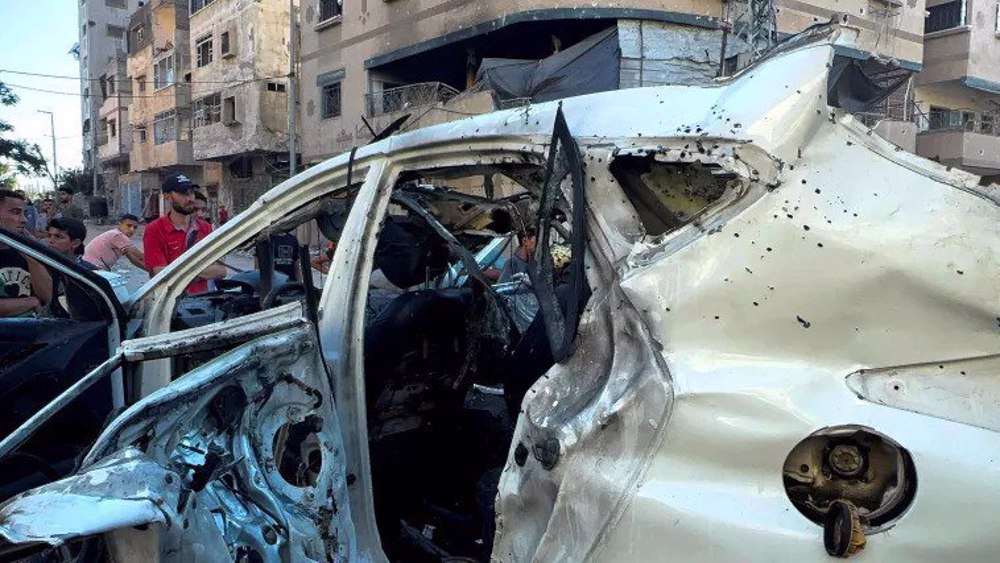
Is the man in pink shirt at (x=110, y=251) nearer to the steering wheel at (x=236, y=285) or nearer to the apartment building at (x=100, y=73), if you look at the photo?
the steering wheel at (x=236, y=285)

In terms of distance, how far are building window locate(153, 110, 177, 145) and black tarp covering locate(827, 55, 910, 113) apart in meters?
37.7

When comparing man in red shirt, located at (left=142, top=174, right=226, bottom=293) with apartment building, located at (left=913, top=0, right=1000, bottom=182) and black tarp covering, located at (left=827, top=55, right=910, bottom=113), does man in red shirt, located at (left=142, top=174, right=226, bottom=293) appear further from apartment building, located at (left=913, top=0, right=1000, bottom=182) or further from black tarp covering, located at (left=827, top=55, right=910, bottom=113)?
apartment building, located at (left=913, top=0, right=1000, bottom=182)

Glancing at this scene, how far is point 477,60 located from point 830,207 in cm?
1866

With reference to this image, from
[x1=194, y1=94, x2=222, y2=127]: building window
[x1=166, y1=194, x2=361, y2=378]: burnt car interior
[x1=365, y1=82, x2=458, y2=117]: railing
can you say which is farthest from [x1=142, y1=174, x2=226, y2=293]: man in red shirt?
[x1=194, y1=94, x2=222, y2=127]: building window

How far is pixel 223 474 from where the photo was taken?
1.81 m

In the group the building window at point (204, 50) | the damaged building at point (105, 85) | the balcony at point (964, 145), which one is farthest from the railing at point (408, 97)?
the damaged building at point (105, 85)

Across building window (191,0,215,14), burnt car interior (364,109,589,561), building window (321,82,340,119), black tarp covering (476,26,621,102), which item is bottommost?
burnt car interior (364,109,589,561)

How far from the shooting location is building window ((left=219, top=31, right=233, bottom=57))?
95.3ft

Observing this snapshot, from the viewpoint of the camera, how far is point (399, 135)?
2.31 m

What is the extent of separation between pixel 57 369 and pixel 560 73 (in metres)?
11.4

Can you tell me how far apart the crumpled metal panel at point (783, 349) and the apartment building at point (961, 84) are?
23.6 metres

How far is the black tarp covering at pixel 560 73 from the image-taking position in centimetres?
1309

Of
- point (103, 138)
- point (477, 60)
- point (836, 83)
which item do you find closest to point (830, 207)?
point (836, 83)

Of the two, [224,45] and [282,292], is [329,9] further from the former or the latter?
[282,292]
